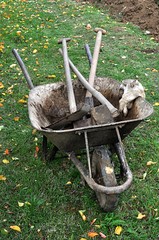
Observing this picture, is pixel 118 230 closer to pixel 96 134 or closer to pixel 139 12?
pixel 96 134

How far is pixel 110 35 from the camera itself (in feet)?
24.8

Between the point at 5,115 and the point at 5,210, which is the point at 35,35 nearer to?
the point at 5,115

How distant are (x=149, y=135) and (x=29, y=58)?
310 cm

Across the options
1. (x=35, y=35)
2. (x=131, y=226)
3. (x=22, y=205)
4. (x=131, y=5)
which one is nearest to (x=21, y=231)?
(x=22, y=205)

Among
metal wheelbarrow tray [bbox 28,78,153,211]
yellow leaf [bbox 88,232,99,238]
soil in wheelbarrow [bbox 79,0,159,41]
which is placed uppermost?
metal wheelbarrow tray [bbox 28,78,153,211]

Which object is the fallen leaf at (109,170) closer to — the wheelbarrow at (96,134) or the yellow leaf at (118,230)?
the wheelbarrow at (96,134)

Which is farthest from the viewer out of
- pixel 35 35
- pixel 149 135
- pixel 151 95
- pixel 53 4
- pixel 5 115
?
pixel 53 4

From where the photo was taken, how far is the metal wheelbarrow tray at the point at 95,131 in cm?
291

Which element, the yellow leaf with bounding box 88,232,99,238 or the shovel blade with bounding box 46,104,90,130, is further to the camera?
the shovel blade with bounding box 46,104,90,130

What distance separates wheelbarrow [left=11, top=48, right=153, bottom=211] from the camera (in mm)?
2912

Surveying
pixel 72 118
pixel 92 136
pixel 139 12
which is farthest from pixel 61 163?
pixel 139 12

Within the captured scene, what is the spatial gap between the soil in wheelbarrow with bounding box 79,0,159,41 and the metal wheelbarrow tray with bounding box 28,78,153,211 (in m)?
4.22

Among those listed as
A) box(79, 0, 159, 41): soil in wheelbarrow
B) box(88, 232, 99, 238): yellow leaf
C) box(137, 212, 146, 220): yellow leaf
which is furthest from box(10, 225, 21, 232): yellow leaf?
box(79, 0, 159, 41): soil in wheelbarrow

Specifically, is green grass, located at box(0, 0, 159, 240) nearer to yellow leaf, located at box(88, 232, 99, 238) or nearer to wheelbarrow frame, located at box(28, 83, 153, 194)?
yellow leaf, located at box(88, 232, 99, 238)
